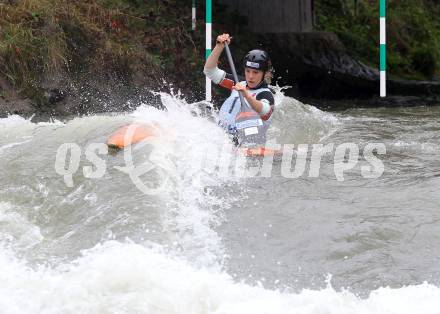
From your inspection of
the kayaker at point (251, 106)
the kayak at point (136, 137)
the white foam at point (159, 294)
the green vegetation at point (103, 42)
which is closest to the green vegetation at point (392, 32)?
the green vegetation at point (103, 42)

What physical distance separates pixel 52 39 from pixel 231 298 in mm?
6456

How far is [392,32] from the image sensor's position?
18.1m

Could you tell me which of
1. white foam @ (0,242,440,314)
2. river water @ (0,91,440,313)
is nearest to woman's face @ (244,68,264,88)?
river water @ (0,91,440,313)

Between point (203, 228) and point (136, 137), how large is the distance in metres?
1.74

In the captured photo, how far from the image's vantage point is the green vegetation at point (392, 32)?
55.4ft

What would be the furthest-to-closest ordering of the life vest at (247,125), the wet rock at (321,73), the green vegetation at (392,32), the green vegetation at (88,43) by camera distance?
the green vegetation at (392,32), the wet rock at (321,73), the green vegetation at (88,43), the life vest at (247,125)

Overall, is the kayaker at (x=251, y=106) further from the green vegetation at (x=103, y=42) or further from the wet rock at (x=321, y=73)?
the wet rock at (x=321, y=73)

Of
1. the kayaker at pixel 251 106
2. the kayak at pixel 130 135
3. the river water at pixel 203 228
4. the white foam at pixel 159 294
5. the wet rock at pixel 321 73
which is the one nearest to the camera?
the white foam at pixel 159 294

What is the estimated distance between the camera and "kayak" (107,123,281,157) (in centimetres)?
645

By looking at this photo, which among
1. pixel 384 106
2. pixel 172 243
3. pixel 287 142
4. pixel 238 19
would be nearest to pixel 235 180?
pixel 172 243

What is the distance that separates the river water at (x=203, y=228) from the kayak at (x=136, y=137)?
0.33 ft

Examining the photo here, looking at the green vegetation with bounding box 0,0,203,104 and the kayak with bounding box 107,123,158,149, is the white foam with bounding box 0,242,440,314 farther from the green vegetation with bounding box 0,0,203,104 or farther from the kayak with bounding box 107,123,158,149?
the green vegetation with bounding box 0,0,203,104

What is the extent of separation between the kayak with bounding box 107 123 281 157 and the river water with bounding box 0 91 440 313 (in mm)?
100

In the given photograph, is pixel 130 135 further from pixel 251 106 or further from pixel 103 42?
pixel 103 42
